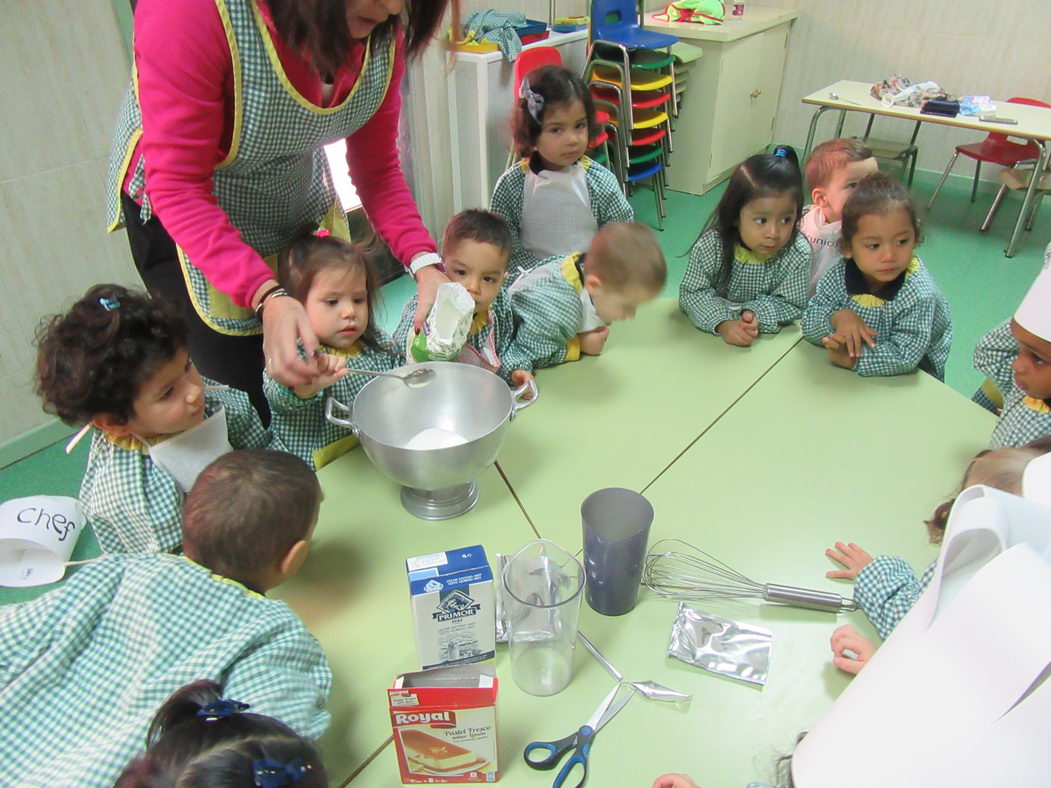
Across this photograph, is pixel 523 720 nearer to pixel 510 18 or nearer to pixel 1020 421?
pixel 1020 421

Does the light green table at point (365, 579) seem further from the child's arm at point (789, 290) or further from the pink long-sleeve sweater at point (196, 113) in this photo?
the child's arm at point (789, 290)

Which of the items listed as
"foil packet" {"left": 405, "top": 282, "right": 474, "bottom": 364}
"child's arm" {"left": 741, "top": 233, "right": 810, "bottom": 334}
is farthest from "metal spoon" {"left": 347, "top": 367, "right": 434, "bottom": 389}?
"child's arm" {"left": 741, "top": 233, "right": 810, "bottom": 334}

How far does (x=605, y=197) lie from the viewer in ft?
6.45

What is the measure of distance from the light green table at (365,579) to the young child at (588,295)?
0.37 meters

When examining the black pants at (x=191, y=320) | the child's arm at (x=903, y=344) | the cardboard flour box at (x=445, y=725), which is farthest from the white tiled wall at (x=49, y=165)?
the child's arm at (x=903, y=344)

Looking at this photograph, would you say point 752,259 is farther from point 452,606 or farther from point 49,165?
point 49,165

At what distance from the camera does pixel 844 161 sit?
1.99 meters

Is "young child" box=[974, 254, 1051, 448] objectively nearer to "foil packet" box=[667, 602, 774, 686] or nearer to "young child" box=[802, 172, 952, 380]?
"young child" box=[802, 172, 952, 380]

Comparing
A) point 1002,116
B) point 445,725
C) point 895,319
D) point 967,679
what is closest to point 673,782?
point 445,725

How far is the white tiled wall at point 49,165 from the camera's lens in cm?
176

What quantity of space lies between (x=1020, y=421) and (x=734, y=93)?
3.27 metres

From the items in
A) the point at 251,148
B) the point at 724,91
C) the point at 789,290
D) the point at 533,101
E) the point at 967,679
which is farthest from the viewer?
the point at 724,91

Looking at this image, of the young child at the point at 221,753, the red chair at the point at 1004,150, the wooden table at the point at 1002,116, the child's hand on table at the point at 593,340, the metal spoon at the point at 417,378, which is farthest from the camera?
the red chair at the point at 1004,150

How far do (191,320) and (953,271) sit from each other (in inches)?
127
